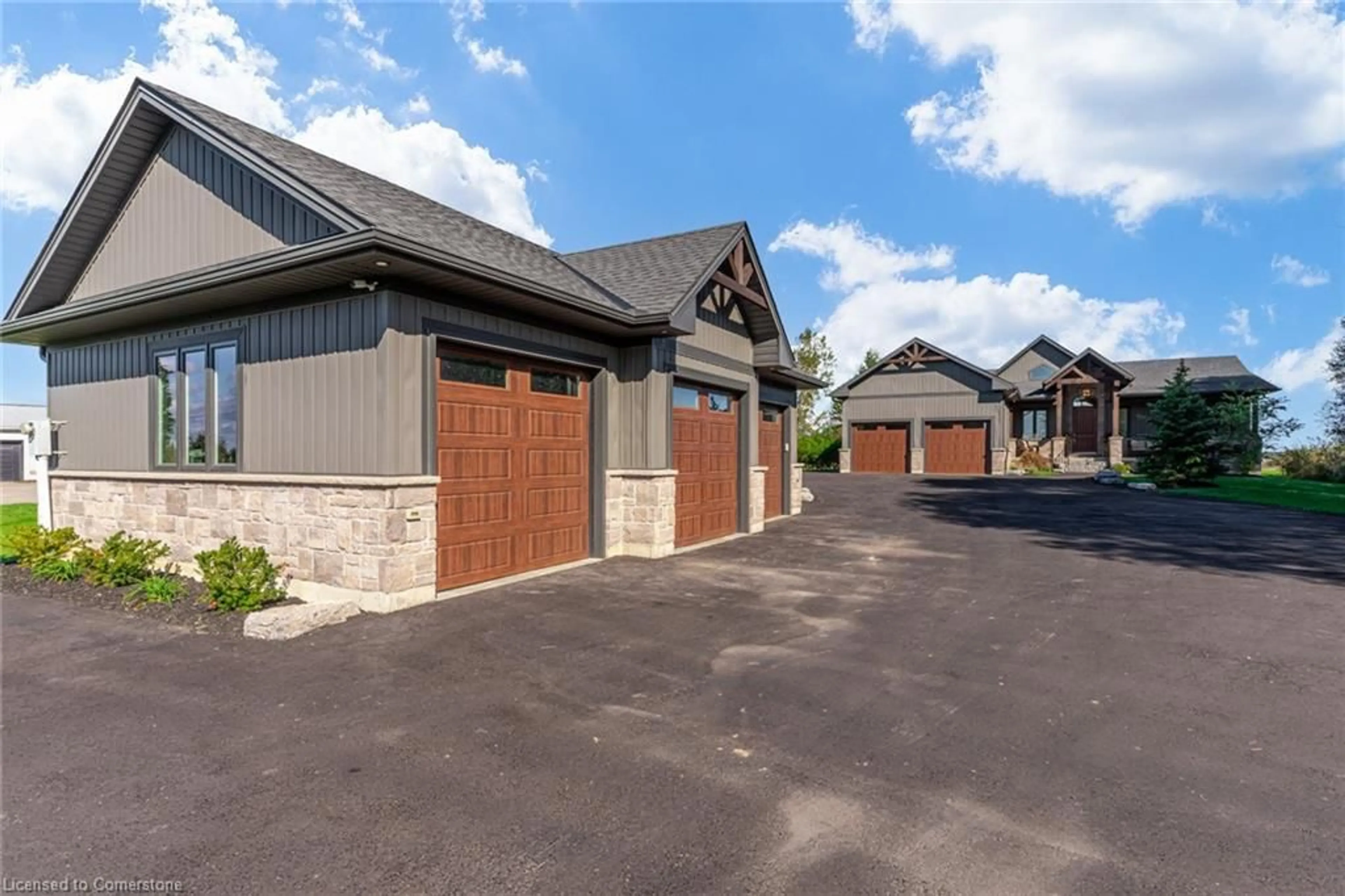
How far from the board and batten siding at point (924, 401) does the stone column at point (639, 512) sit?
25580mm

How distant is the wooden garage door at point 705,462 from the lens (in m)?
11.4

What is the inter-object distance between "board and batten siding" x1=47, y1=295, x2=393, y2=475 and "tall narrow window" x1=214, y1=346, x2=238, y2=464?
0.17 metres

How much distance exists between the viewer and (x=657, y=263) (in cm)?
1192

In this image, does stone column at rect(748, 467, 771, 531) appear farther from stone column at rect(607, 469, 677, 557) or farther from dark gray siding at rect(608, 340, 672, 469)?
dark gray siding at rect(608, 340, 672, 469)

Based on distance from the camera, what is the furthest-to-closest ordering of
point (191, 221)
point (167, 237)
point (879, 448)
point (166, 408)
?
point (879, 448)
point (166, 408)
point (167, 237)
point (191, 221)

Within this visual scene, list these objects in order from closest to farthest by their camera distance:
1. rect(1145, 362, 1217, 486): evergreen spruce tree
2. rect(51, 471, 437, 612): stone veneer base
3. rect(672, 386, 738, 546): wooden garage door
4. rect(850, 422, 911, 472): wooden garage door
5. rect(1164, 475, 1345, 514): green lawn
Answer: rect(51, 471, 437, 612): stone veneer base
rect(672, 386, 738, 546): wooden garage door
rect(1164, 475, 1345, 514): green lawn
rect(1145, 362, 1217, 486): evergreen spruce tree
rect(850, 422, 911, 472): wooden garage door

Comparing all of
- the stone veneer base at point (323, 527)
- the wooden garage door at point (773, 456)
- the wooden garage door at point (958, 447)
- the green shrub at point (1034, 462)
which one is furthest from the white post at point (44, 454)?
the green shrub at point (1034, 462)

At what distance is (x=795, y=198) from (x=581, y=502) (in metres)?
14.3

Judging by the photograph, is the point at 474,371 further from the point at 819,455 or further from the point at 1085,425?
the point at 1085,425

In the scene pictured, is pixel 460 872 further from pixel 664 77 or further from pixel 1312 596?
pixel 664 77

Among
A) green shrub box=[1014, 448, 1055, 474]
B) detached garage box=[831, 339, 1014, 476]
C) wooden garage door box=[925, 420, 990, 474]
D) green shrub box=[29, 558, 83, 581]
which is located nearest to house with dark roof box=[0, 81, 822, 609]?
green shrub box=[29, 558, 83, 581]

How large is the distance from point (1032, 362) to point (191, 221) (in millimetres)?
38659

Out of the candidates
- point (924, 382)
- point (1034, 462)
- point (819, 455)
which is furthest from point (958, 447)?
point (819, 455)

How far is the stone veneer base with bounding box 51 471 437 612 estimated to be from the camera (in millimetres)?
6844
